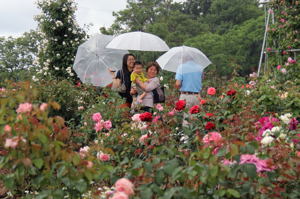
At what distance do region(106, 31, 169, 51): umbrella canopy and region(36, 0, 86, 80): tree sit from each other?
4.17m

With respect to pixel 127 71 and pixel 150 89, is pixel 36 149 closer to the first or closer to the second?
pixel 150 89

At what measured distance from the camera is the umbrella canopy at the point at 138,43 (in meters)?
7.01

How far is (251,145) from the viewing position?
2.22 m

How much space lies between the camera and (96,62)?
8.15m

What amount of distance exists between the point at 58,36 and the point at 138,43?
4971 millimetres

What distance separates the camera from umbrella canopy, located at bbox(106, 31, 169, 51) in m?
7.01

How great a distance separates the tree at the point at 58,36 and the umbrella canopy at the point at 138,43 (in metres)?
4.17

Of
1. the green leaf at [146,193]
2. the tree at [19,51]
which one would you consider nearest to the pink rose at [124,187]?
the green leaf at [146,193]

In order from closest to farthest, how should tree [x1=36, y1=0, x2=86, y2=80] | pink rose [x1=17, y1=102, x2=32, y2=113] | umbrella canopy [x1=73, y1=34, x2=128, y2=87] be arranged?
pink rose [x1=17, y1=102, x2=32, y2=113] → umbrella canopy [x1=73, y1=34, x2=128, y2=87] → tree [x1=36, y1=0, x2=86, y2=80]

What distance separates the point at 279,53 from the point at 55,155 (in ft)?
27.8

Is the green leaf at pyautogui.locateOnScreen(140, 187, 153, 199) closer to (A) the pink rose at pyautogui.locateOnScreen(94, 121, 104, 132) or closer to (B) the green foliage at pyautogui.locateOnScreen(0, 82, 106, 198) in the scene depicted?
(B) the green foliage at pyautogui.locateOnScreen(0, 82, 106, 198)

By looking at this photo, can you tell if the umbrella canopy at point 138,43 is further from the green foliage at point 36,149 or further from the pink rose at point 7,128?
the pink rose at point 7,128

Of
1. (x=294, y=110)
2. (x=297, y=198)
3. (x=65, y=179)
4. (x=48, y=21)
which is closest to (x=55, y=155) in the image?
(x=65, y=179)

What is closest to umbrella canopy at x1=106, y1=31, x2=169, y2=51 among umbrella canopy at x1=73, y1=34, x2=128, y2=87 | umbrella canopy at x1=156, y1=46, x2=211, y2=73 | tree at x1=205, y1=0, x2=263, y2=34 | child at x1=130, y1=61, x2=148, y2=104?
umbrella canopy at x1=156, y1=46, x2=211, y2=73
